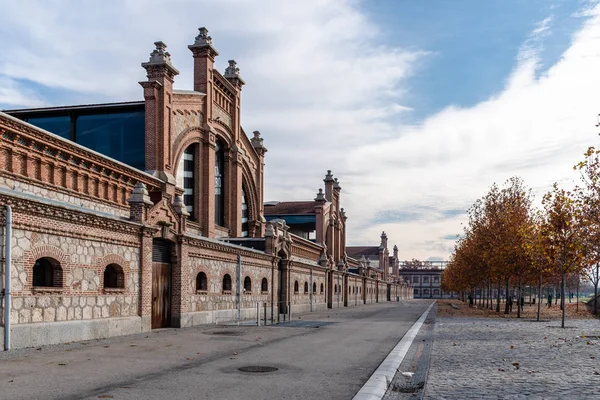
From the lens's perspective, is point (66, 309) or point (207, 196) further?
point (207, 196)

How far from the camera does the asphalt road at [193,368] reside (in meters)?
8.54

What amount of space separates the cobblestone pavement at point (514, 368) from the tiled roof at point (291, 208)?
1714 inches

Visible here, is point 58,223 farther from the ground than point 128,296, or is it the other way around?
point 58,223

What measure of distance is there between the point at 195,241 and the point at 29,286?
9.53m

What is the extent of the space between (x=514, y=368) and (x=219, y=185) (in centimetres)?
2654

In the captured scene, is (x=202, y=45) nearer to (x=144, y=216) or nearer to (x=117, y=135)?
(x=117, y=135)

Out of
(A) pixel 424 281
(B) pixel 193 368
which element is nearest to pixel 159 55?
(B) pixel 193 368

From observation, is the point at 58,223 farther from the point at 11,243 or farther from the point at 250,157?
the point at 250,157

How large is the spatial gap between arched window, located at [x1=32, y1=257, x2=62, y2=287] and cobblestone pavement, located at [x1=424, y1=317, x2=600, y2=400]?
9813mm

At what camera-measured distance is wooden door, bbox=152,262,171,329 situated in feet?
66.8

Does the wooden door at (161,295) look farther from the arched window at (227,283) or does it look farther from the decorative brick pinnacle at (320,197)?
the decorative brick pinnacle at (320,197)

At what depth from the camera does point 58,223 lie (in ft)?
48.5

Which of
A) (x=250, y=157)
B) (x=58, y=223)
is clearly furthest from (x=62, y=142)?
(x=250, y=157)

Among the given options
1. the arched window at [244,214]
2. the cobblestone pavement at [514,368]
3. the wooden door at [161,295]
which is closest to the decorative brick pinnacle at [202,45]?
the arched window at [244,214]
